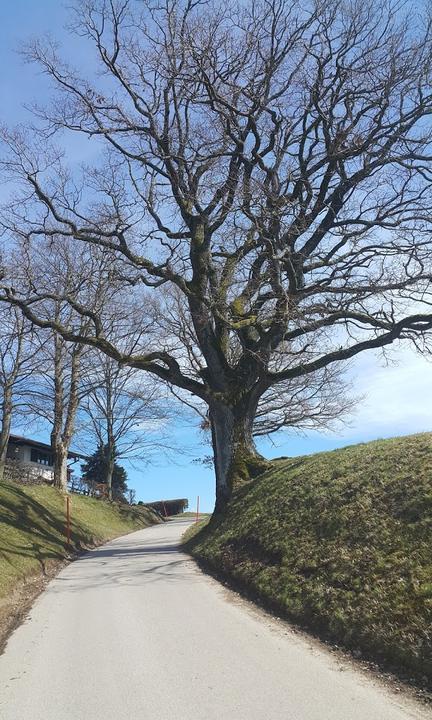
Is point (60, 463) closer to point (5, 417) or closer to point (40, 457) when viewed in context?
point (5, 417)

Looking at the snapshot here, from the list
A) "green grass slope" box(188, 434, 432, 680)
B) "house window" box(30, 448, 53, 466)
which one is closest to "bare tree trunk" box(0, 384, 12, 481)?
"green grass slope" box(188, 434, 432, 680)

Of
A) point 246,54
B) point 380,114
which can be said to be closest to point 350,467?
point 380,114

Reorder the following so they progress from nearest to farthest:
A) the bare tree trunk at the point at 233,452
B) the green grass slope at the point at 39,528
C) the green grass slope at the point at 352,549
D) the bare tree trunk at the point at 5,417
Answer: the green grass slope at the point at 352,549 → the green grass slope at the point at 39,528 → the bare tree trunk at the point at 233,452 → the bare tree trunk at the point at 5,417

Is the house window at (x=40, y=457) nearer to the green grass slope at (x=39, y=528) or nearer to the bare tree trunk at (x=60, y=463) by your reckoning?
the green grass slope at (x=39, y=528)

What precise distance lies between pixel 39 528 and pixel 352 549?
1336cm

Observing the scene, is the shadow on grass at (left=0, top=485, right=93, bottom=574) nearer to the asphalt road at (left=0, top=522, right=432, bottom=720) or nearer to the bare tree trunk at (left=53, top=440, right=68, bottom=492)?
the asphalt road at (left=0, top=522, right=432, bottom=720)

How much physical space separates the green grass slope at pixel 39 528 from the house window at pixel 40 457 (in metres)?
16.1

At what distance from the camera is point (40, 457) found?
52594 millimetres

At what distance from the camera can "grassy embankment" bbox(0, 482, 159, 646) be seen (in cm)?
1129

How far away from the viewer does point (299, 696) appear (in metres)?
5.09

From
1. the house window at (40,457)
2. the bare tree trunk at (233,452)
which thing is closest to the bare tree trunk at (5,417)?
the bare tree trunk at (233,452)

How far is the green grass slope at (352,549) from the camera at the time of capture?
6312mm

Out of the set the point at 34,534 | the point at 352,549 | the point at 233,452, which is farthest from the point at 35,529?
the point at 352,549

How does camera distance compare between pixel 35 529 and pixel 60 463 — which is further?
pixel 60 463
